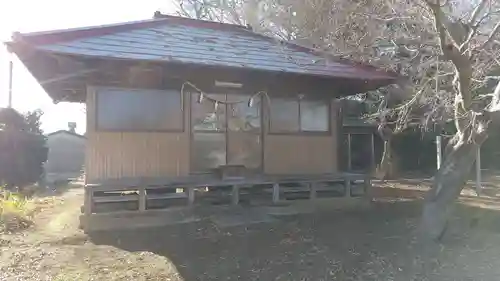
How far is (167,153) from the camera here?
838 cm

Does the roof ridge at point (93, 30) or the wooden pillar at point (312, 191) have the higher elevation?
the roof ridge at point (93, 30)

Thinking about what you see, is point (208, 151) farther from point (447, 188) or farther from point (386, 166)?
point (386, 166)

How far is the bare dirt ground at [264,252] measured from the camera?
5.30 m

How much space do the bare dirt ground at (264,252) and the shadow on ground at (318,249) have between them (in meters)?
0.01

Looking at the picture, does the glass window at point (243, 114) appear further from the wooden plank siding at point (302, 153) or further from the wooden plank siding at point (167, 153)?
the wooden plank siding at point (302, 153)

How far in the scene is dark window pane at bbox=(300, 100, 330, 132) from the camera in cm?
958

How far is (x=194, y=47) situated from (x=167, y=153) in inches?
82.0

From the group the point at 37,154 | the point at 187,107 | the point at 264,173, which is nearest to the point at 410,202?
the point at 264,173

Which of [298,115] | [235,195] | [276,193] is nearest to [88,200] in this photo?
[235,195]

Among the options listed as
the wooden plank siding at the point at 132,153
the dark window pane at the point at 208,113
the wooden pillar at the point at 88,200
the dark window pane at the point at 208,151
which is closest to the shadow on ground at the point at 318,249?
the wooden pillar at the point at 88,200

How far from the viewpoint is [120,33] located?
842 cm

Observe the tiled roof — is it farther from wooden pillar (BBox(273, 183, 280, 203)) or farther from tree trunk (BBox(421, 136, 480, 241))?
tree trunk (BBox(421, 136, 480, 241))

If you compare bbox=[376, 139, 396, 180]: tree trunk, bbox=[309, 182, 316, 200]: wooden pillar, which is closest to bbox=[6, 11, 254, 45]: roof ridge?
bbox=[309, 182, 316, 200]: wooden pillar

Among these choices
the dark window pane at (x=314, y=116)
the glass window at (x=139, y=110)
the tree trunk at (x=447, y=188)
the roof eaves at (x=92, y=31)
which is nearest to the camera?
the tree trunk at (x=447, y=188)
